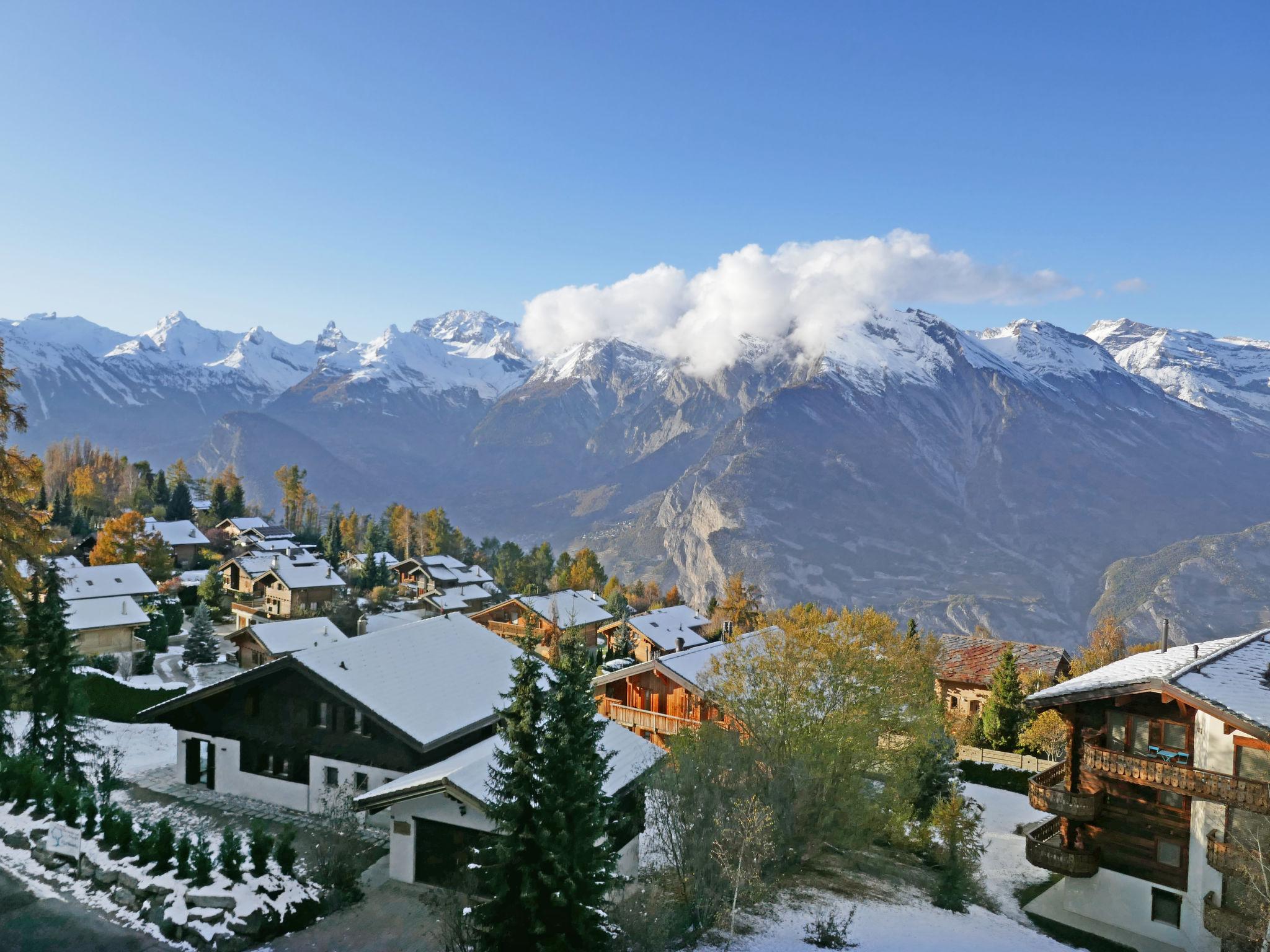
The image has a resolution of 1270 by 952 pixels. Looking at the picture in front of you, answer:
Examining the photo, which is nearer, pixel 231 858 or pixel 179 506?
pixel 231 858

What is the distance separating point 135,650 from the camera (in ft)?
187

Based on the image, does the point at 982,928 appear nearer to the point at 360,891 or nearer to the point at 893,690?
the point at 893,690

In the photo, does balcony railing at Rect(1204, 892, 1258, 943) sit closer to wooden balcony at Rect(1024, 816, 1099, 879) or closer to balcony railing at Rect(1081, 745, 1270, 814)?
balcony railing at Rect(1081, 745, 1270, 814)

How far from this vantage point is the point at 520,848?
14844 mm

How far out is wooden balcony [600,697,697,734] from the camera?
3544 centimetres

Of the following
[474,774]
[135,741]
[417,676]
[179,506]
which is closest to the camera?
[474,774]

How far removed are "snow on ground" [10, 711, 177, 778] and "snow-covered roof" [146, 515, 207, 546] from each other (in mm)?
59351

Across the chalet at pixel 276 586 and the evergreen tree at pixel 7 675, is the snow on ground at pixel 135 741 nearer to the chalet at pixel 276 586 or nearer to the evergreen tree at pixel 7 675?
the evergreen tree at pixel 7 675

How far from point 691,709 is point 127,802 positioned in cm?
2129

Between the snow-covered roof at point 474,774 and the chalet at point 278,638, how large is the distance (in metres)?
19.6

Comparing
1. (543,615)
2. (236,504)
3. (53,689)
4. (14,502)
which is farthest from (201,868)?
(236,504)

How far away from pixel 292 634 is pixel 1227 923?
41.9 m

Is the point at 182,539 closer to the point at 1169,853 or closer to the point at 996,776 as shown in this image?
the point at 996,776

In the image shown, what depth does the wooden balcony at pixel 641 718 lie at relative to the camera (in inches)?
1395
